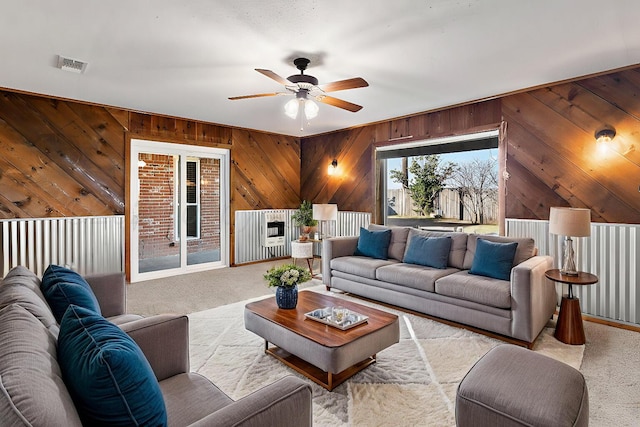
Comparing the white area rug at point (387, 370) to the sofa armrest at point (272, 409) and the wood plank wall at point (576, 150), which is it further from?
the wood plank wall at point (576, 150)

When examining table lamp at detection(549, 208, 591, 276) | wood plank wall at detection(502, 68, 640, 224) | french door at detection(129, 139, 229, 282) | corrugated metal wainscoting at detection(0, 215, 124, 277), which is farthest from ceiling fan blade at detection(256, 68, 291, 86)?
corrugated metal wainscoting at detection(0, 215, 124, 277)

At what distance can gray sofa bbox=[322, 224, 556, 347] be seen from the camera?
2.88 meters

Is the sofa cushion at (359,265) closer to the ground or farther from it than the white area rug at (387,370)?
farther from it

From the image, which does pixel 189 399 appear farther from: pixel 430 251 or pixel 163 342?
pixel 430 251

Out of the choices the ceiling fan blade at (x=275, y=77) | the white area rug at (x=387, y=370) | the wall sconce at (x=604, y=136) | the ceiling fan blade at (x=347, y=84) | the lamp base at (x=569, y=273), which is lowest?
the white area rug at (x=387, y=370)

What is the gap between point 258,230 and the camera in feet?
21.5

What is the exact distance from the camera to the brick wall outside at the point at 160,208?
17.4 feet

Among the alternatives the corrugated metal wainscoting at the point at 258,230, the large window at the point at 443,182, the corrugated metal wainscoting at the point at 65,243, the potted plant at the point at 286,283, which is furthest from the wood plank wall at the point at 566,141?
the corrugated metal wainscoting at the point at 65,243

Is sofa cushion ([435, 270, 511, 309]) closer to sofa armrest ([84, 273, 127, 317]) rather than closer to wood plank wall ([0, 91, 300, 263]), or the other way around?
sofa armrest ([84, 273, 127, 317])

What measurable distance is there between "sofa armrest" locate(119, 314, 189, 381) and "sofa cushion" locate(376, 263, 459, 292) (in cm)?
249

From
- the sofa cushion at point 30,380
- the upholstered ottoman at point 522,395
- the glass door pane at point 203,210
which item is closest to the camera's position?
the sofa cushion at point 30,380

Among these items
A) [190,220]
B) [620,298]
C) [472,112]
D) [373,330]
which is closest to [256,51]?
[373,330]

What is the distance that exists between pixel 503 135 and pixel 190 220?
15.9 feet

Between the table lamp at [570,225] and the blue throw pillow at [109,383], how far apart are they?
3.41 metres
